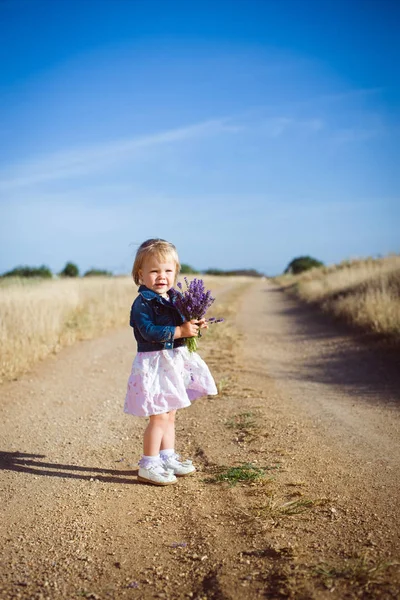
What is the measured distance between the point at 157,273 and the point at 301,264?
2418 inches

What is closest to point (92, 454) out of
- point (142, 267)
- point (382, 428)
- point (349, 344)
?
point (142, 267)

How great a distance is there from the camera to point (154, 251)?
3.60 m

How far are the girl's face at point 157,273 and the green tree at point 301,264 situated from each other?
58729 millimetres

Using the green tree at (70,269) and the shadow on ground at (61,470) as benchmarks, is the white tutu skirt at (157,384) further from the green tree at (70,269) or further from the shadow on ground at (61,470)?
the green tree at (70,269)

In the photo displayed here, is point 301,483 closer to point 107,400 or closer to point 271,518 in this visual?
point 271,518

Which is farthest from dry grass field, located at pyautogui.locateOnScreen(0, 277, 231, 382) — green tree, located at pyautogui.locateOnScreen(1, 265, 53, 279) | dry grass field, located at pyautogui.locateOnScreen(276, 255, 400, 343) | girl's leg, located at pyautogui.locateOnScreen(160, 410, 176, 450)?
green tree, located at pyautogui.locateOnScreen(1, 265, 53, 279)

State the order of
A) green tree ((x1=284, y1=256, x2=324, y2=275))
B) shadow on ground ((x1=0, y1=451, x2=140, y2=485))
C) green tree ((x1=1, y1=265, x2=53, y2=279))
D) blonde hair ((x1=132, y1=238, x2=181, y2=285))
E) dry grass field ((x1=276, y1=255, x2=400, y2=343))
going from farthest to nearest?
green tree ((x1=284, y1=256, x2=324, y2=275)) → green tree ((x1=1, y1=265, x2=53, y2=279)) → dry grass field ((x1=276, y1=255, x2=400, y2=343)) → shadow on ground ((x1=0, y1=451, x2=140, y2=485)) → blonde hair ((x1=132, y1=238, x2=181, y2=285))

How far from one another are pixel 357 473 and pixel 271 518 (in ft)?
3.38

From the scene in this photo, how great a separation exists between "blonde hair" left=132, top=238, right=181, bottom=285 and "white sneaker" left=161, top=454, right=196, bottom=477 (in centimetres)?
141

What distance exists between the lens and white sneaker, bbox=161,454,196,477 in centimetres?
367

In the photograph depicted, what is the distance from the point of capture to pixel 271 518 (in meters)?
2.90

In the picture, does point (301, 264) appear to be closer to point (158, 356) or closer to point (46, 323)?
point (46, 323)

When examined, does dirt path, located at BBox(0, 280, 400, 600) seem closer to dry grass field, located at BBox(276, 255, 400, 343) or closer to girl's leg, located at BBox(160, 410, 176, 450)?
girl's leg, located at BBox(160, 410, 176, 450)

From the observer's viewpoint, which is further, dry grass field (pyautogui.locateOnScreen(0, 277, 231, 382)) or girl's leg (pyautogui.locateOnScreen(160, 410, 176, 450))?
dry grass field (pyautogui.locateOnScreen(0, 277, 231, 382))
